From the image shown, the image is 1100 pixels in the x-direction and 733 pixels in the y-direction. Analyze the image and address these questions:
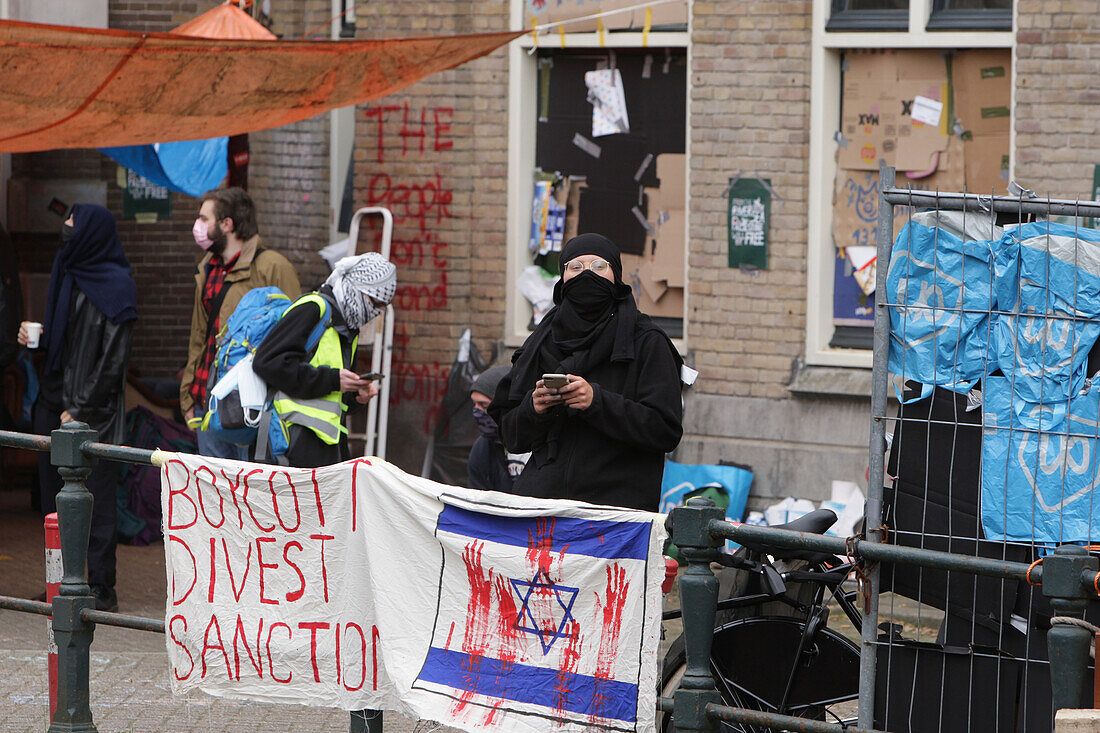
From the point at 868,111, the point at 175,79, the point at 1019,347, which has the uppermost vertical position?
the point at 868,111

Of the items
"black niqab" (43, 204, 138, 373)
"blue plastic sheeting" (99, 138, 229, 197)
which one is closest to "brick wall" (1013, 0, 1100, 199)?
"blue plastic sheeting" (99, 138, 229, 197)

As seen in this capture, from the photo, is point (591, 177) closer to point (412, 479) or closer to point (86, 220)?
point (86, 220)

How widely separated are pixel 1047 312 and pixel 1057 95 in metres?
4.78

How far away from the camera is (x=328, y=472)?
448 cm

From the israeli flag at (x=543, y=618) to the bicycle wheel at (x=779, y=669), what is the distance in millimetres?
553

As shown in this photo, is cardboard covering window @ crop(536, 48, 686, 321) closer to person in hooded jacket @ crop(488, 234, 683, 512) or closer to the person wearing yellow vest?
the person wearing yellow vest

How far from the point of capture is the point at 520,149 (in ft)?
31.9

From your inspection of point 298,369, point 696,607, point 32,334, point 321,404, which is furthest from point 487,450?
point 696,607

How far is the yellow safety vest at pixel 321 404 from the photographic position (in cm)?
615

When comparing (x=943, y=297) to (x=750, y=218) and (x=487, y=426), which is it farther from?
(x=750, y=218)

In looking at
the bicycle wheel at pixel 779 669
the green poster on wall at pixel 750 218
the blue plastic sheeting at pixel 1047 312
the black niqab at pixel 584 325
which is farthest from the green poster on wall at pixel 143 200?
the blue plastic sheeting at pixel 1047 312

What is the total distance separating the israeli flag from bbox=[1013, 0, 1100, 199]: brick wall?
5.11 m

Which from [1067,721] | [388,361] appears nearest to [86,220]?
[388,361]

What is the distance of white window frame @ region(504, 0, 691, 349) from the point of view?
959 cm
